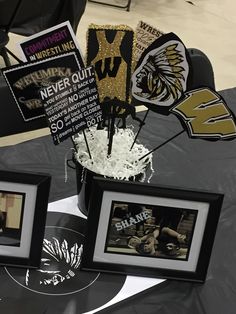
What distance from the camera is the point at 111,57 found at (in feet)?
3.43

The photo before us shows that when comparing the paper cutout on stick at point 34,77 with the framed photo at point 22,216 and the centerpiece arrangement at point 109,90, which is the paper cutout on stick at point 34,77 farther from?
the framed photo at point 22,216

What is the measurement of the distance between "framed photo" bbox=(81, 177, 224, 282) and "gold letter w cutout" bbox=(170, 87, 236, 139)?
0.14m

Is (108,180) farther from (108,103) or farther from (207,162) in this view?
(207,162)

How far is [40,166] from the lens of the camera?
52.4 inches

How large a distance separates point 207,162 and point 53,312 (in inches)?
25.9

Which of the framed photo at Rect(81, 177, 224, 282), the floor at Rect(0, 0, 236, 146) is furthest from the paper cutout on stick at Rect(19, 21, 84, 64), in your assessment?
the floor at Rect(0, 0, 236, 146)

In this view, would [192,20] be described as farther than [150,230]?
Yes

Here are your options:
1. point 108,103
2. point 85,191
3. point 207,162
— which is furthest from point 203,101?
point 207,162

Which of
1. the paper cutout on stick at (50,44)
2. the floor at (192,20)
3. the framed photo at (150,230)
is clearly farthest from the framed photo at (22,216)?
the floor at (192,20)

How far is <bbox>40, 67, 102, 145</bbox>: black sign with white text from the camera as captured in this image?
925 millimetres

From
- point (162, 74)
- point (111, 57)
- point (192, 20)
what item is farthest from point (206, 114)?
point (192, 20)

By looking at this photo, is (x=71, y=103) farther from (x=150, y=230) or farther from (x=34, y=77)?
(x=150, y=230)

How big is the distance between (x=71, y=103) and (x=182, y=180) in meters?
0.48

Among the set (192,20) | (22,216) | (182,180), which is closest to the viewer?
(22,216)
